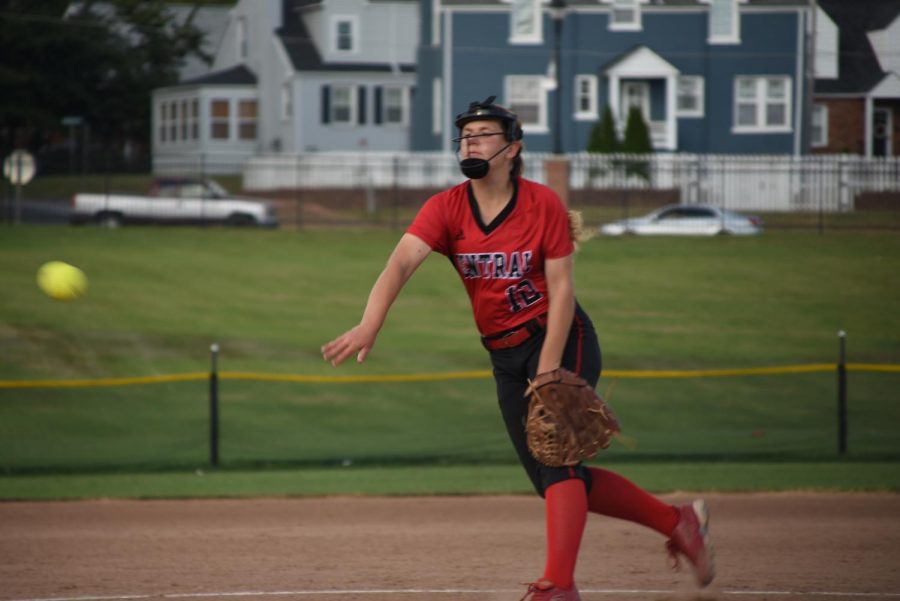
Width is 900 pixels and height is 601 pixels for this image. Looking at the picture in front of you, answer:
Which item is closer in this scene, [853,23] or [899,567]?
[899,567]

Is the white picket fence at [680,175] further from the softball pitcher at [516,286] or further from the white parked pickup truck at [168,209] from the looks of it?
the softball pitcher at [516,286]

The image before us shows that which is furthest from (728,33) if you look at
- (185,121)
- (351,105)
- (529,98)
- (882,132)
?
(185,121)

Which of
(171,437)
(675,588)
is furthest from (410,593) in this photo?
(171,437)

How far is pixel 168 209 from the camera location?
31516mm

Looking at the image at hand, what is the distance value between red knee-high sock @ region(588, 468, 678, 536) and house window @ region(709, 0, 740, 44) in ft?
86.5

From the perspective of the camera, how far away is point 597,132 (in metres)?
34.2

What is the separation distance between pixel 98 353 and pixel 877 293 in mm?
12979

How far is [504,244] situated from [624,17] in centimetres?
3116

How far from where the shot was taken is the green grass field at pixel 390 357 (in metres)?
11.4

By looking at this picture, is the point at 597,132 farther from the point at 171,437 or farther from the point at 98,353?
the point at 171,437

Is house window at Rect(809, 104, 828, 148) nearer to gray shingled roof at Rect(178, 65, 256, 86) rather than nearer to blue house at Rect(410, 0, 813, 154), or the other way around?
blue house at Rect(410, 0, 813, 154)

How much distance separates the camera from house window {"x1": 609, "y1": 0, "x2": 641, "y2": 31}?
33.9m

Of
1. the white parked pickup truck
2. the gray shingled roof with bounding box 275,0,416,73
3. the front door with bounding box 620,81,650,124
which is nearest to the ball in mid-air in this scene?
the white parked pickup truck

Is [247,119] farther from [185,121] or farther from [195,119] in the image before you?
[185,121]
